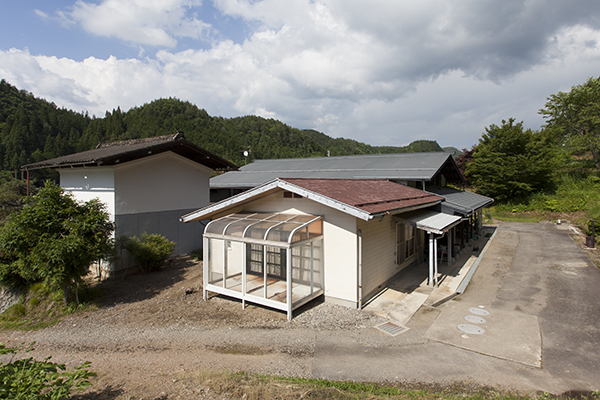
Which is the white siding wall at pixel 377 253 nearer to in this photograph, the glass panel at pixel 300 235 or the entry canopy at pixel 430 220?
the entry canopy at pixel 430 220

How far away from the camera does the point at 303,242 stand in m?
7.20

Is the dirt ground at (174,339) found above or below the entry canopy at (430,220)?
below

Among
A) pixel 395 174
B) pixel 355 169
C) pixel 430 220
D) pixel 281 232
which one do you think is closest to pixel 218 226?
pixel 281 232

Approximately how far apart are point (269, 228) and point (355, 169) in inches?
417

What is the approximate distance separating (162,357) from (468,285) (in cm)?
906

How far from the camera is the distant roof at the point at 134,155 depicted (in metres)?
10.2

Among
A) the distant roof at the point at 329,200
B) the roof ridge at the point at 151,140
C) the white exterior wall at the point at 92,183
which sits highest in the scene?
the roof ridge at the point at 151,140

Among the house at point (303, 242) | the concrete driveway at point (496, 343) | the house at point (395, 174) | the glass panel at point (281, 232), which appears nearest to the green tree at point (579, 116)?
the house at point (395, 174)

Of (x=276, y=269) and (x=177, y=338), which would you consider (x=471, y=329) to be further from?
(x=177, y=338)

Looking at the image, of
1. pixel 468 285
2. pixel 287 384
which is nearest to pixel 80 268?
pixel 287 384

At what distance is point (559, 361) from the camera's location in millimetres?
5398

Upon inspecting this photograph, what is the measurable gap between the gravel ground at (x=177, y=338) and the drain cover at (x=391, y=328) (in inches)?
8.4

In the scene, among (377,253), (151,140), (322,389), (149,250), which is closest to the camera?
(322,389)

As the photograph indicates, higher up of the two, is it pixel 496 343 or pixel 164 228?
pixel 164 228
